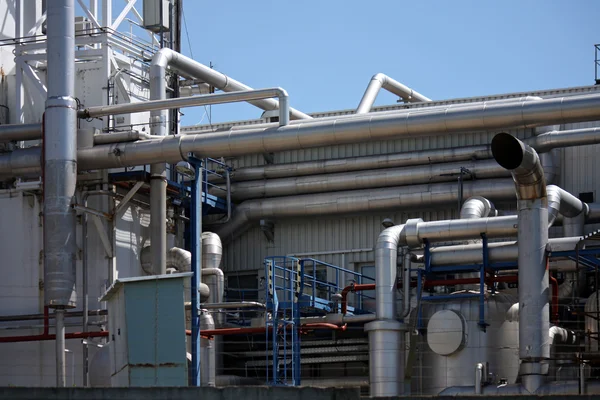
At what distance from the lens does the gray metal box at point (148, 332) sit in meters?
26.4

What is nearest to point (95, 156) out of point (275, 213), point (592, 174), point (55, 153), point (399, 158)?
point (55, 153)

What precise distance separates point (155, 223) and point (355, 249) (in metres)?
6.45

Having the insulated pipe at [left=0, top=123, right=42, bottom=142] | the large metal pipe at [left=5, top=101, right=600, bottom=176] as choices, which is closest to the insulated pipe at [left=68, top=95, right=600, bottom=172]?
the large metal pipe at [left=5, top=101, right=600, bottom=176]

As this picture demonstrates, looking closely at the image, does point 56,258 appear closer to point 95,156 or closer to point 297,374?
point 95,156

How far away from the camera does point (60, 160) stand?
3197 cm

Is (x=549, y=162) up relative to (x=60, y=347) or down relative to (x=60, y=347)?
up

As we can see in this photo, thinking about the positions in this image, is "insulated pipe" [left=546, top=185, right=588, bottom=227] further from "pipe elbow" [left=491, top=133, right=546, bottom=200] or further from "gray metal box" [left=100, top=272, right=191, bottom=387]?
"gray metal box" [left=100, top=272, right=191, bottom=387]

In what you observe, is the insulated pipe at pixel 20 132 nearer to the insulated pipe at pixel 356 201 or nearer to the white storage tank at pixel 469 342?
the insulated pipe at pixel 356 201

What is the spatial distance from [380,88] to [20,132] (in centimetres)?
1247

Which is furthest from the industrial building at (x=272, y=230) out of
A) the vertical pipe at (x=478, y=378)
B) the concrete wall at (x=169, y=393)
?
the concrete wall at (x=169, y=393)

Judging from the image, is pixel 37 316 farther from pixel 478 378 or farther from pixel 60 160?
pixel 478 378

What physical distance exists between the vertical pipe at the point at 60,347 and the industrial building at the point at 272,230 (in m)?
0.14

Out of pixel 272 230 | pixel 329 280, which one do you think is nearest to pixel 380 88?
pixel 272 230

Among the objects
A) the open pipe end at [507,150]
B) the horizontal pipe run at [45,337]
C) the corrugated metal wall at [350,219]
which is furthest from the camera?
the corrugated metal wall at [350,219]
